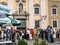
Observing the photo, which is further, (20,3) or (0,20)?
(20,3)

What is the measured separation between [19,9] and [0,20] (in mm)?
31470

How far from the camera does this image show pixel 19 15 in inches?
1944

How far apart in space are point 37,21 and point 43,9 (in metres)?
2.21

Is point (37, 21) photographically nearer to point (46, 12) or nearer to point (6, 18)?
point (46, 12)

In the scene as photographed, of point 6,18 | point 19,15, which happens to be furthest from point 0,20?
point 19,15

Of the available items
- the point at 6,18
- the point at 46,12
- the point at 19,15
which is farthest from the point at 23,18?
the point at 6,18

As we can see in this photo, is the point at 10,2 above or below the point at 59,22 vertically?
above

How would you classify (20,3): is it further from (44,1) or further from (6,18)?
(6,18)

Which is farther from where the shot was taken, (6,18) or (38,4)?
(38,4)

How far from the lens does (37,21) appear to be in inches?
1964

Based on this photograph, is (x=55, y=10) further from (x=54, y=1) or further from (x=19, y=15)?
(x=19, y=15)

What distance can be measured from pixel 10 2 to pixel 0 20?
103 feet

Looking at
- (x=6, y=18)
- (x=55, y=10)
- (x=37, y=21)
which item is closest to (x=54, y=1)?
(x=55, y=10)

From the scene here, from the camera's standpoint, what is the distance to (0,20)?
18.3m
